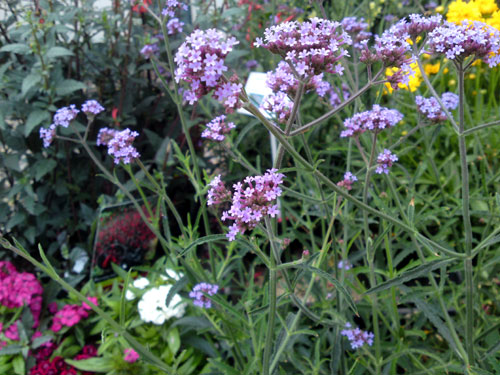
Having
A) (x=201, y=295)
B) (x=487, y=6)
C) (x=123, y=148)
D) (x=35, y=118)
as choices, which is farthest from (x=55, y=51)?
(x=487, y=6)

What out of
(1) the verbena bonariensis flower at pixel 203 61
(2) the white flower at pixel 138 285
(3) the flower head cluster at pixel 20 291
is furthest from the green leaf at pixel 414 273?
(3) the flower head cluster at pixel 20 291

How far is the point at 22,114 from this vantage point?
232 centimetres

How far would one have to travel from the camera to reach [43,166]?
228 cm

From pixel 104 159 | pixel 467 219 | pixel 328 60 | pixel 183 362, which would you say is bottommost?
pixel 183 362

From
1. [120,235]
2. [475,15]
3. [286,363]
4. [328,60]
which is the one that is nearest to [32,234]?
[120,235]

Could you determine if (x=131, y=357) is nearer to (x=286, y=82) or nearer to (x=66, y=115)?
(x=66, y=115)

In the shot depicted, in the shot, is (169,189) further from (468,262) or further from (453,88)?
(468,262)

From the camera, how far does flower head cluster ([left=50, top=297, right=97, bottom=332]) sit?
2.03 metres

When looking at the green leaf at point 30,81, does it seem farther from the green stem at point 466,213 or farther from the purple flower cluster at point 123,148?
the green stem at point 466,213

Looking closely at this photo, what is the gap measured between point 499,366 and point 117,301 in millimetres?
1469

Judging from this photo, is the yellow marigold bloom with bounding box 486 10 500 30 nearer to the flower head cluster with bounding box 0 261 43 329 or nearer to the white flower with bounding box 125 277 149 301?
the white flower with bounding box 125 277 149 301

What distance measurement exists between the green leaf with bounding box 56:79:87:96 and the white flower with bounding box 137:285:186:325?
1.00 metres

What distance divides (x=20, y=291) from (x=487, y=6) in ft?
7.52

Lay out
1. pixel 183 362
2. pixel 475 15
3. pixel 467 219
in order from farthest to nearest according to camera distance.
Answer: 1. pixel 183 362
2. pixel 475 15
3. pixel 467 219
